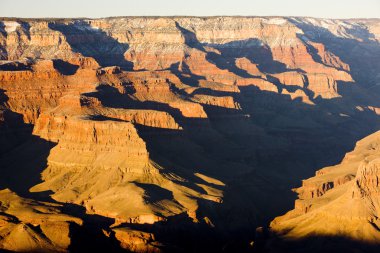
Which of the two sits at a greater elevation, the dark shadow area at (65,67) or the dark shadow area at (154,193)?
the dark shadow area at (65,67)

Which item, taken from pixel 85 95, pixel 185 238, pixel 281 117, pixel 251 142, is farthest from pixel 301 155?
pixel 185 238

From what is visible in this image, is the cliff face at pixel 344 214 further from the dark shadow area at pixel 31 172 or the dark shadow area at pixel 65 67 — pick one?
the dark shadow area at pixel 65 67

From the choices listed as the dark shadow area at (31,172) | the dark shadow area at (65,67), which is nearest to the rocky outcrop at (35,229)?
the dark shadow area at (31,172)

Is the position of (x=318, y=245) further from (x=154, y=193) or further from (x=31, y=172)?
(x=31, y=172)

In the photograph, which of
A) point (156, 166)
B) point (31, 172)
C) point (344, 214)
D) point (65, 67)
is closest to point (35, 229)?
point (156, 166)

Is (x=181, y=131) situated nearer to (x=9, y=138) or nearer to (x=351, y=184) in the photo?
(x=9, y=138)

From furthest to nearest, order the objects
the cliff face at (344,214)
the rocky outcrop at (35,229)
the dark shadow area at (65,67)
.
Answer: the dark shadow area at (65,67) → the cliff face at (344,214) → the rocky outcrop at (35,229)

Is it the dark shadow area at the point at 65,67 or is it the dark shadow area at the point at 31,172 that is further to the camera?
the dark shadow area at the point at 65,67

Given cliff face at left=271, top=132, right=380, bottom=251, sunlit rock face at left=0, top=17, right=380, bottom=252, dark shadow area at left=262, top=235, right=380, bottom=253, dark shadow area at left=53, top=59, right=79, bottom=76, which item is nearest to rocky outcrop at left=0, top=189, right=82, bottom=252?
sunlit rock face at left=0, top=17, right=380, bottom=252

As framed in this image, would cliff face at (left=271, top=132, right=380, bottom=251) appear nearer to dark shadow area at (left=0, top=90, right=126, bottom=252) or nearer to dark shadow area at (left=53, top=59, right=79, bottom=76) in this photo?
dark shadow area at (left=0, top=90, right=126, bottom=252)
